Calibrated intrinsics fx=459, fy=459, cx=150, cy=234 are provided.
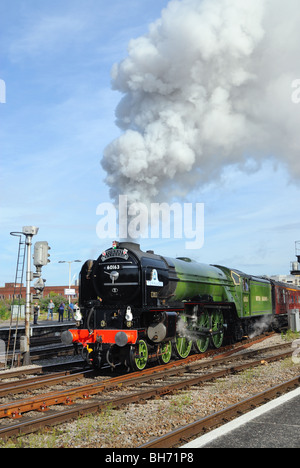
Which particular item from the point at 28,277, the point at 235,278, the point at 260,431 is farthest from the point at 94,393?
the point at 235,278

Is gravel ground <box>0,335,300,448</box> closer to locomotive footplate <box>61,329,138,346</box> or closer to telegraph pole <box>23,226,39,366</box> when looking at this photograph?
locomotive footplate <box>61,329,138,346</box>

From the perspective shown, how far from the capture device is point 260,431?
20.7 feet

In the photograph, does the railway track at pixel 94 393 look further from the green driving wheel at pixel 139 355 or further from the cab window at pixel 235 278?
the cab window at pixel 235 278

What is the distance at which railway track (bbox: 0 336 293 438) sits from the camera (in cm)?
720

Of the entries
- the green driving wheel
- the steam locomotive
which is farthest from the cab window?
the green driving wheel

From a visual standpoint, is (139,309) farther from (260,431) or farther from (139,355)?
(260,431)

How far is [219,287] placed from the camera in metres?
16.3

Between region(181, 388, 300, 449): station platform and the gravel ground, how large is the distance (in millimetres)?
757

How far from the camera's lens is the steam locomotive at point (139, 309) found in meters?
11.5

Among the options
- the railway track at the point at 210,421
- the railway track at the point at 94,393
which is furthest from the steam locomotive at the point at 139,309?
the railway track at the point at 210,421

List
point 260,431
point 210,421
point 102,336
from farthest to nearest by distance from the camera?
point 102,336
point 210,421
point 260,431

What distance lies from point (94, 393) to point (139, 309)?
110 inches
